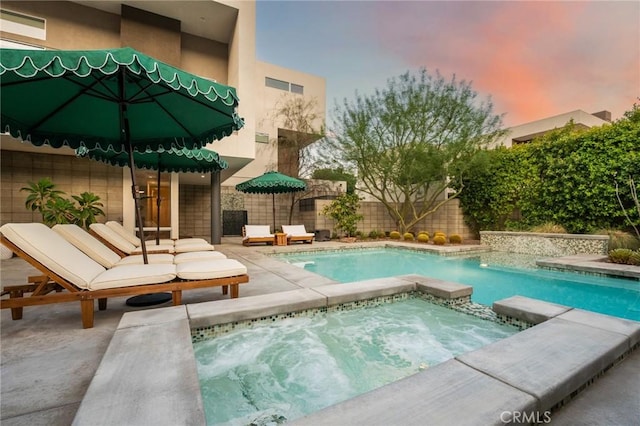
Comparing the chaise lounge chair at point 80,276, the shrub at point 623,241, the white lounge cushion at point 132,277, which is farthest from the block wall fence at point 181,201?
the white lounge cushion at point 132,277

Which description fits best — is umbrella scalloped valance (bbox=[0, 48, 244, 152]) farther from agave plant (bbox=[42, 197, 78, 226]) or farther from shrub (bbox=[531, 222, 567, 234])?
shrub (bbox=[531, 222, 567, 234])

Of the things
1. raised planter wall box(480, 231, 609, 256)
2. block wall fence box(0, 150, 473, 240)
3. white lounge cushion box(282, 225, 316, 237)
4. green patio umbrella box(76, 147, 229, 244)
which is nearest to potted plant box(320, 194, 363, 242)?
block wall fence box(0, 150, 473, 240)

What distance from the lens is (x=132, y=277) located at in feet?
9.13

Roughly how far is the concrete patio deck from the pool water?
0.66 meters

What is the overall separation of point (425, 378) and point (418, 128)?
35.2 feet

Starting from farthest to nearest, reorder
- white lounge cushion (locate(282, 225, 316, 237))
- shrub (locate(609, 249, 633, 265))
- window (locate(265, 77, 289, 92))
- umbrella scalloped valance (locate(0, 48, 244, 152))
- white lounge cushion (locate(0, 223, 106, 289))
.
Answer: window (locate(265, 77, 289, 92))
white lounge cushion (locate(282, 225, 316, 237))
shrub (locate(609, 249, 633, 265))
white lounge cushion (locate(0, 223, 106, 289))
umbrella scalloped valance (locate(0, 48, 244, 152))

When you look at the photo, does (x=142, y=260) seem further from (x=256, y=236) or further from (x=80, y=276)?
(x=256, y=236)

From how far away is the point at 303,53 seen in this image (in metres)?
16.2

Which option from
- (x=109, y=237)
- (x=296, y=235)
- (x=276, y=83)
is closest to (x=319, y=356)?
(x=109, y=237)

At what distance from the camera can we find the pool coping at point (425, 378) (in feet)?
4.40

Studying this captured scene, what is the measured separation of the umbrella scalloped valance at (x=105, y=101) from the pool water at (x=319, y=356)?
230 cm

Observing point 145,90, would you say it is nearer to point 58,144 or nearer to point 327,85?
point 58,144

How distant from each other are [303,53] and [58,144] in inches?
586

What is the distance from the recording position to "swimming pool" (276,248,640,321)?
444 cm
